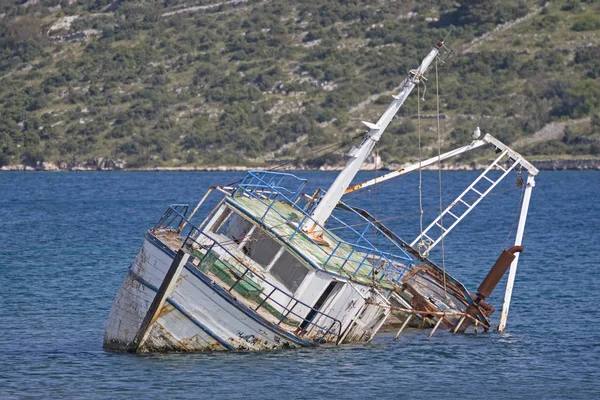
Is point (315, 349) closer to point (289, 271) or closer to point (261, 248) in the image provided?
point (289, 271)

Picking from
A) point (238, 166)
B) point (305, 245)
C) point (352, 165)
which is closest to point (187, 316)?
point (305, 245)

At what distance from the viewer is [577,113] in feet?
464

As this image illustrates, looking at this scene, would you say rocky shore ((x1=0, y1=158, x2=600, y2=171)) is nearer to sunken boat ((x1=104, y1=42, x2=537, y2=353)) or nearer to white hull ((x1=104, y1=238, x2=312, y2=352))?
sunken boat ((x1=104, y1=42, x2=537, y2=353))

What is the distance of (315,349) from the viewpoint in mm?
30062

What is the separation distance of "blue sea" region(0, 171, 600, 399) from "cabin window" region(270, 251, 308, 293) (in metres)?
1.66

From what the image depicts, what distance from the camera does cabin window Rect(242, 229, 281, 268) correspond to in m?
30.2

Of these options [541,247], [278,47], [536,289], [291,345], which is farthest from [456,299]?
[278,47]

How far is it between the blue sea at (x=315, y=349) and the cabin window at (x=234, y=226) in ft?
11.8

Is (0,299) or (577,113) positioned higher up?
(0,299)

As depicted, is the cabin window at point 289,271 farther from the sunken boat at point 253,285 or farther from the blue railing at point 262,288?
the blue railing at point 262,288

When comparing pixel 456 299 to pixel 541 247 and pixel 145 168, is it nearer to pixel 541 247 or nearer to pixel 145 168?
pixel 541 247

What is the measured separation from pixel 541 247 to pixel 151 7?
13397cm

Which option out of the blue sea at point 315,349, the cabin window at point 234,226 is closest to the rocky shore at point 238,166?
the blue sea at point 315,349

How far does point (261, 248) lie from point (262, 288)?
1431 mm
